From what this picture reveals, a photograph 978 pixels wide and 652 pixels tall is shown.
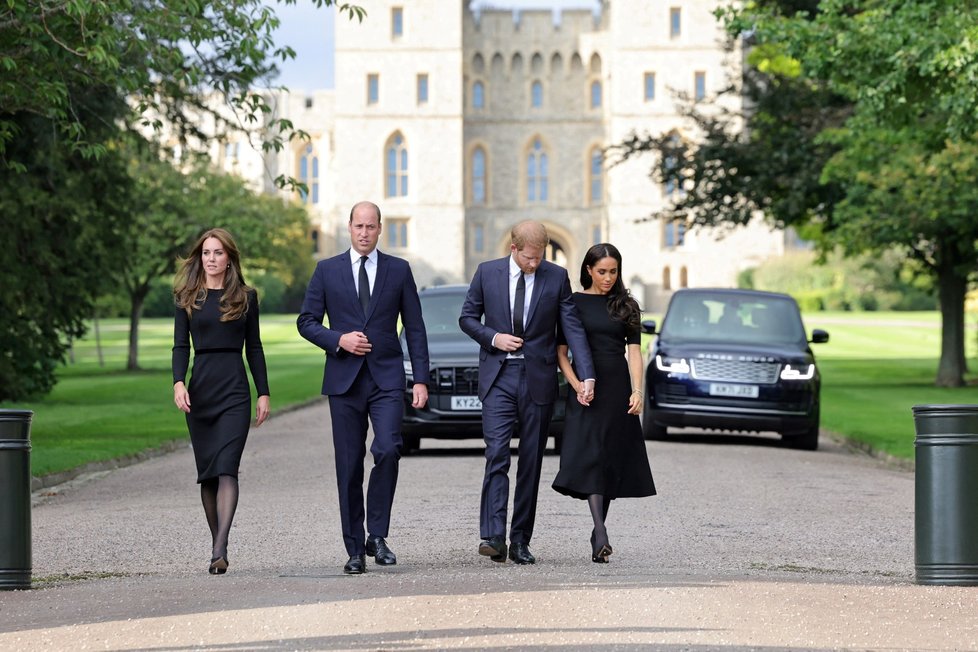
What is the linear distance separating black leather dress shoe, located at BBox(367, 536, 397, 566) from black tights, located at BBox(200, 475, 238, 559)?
2.44ft

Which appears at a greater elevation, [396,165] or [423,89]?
[423,89]

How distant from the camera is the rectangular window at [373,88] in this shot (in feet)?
321

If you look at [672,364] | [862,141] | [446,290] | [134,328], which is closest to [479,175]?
[134,328]

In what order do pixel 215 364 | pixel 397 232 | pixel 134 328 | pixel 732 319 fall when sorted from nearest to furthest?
1. pixel 215 364
2. pixel 732 319
3. pixel 134 328
4. pixel 397 232

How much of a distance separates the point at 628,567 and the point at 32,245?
1907 cm

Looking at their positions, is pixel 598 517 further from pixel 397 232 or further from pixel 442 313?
pixel 397 232

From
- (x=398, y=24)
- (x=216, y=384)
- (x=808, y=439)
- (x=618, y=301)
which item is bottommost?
(x=808, y=439)

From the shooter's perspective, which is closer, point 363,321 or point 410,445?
point 363,321

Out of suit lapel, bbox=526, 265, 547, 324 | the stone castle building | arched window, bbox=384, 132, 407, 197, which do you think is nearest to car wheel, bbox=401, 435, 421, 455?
suit lapel, bbox=526, 265, 547, 324

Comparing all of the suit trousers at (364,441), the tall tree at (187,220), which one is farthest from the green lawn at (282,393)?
the suit trousers at (364,441)

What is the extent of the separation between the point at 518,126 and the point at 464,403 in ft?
281

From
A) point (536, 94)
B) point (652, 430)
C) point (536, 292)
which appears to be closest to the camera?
point (536, 292)

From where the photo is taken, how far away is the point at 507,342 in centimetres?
948

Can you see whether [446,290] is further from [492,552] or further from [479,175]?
[479,175]
